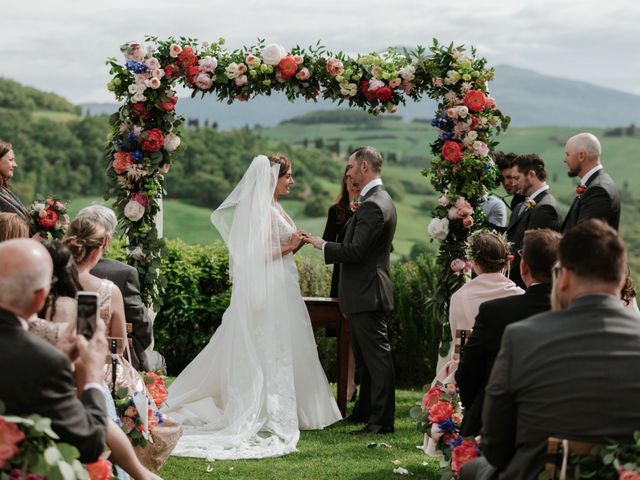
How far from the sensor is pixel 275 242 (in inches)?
322

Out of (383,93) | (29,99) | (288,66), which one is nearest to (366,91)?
(383,93)

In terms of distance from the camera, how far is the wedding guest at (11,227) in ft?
18.7

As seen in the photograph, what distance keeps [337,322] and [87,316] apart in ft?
16.2

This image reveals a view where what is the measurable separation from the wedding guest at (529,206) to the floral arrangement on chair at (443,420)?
216cm

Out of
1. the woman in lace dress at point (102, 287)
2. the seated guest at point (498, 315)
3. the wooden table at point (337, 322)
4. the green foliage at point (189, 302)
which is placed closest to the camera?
the seated guest at point (498, 315)

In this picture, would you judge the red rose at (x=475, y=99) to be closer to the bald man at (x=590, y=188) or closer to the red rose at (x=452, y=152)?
the red rose at (x=452, y=152)

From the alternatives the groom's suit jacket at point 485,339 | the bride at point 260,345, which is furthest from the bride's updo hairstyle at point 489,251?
the bride at point 260,345

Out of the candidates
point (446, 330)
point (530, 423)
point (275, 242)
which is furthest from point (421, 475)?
point (530, 423)

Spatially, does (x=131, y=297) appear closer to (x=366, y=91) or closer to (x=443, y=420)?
(x=443, y=420)

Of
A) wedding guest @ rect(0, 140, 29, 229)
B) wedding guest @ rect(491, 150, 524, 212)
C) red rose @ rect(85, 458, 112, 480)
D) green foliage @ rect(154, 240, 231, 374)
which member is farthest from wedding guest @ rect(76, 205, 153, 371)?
green foliage @ rect(154, 240, 231, 374)

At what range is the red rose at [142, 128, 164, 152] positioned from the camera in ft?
27.0

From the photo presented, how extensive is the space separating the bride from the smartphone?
13.3 ft

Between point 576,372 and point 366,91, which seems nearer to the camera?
point 576,372

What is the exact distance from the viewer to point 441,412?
573cm
